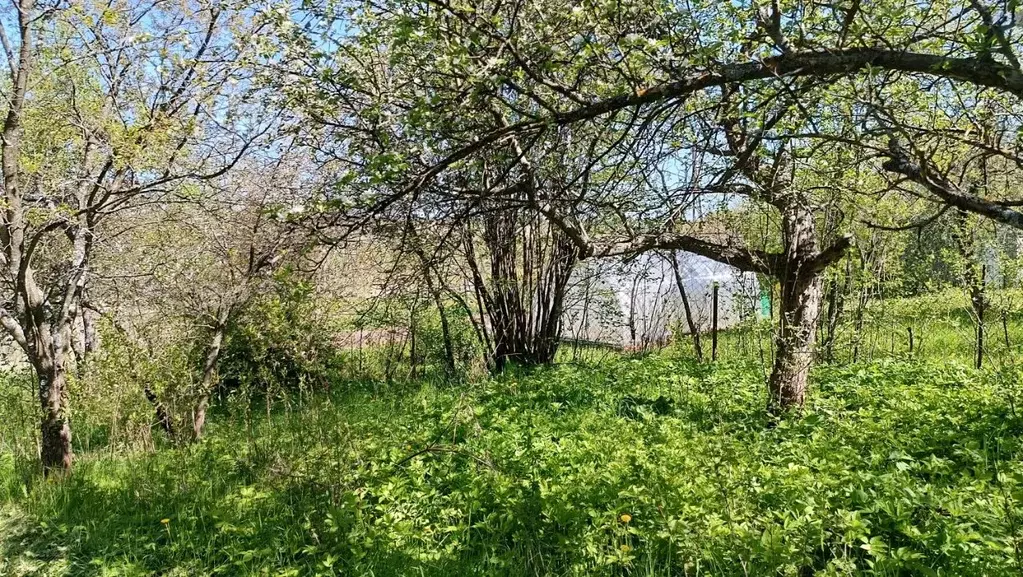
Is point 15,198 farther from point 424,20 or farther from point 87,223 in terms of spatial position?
point 424,20

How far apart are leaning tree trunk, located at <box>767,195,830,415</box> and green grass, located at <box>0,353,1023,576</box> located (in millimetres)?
179

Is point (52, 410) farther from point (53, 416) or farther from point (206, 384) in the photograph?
point (206, 384)

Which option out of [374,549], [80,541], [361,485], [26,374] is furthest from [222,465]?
[26,374]

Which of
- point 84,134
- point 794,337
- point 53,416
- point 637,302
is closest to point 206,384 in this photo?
point 53,416

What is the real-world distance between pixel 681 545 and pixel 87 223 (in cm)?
534

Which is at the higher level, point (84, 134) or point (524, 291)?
point (84, 134)

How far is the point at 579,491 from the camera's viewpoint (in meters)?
3.28

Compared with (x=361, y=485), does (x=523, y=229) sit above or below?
above

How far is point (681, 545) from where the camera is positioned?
269 centimetres

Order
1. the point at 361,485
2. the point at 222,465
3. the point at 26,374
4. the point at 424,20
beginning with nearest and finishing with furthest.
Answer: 1. the point at 424,20
2. the point at 361,485
3. the point at 222,465
4. the point at 26,374

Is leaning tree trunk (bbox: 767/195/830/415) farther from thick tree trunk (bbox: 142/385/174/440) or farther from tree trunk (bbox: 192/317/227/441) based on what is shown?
thick tree trunk (bbox: 142/385/174/440)

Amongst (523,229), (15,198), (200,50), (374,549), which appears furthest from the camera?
(523,229)

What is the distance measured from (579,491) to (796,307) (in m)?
2.40

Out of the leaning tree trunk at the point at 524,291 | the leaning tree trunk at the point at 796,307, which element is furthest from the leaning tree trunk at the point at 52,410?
the leaning tree trunk at the point at 796,307
